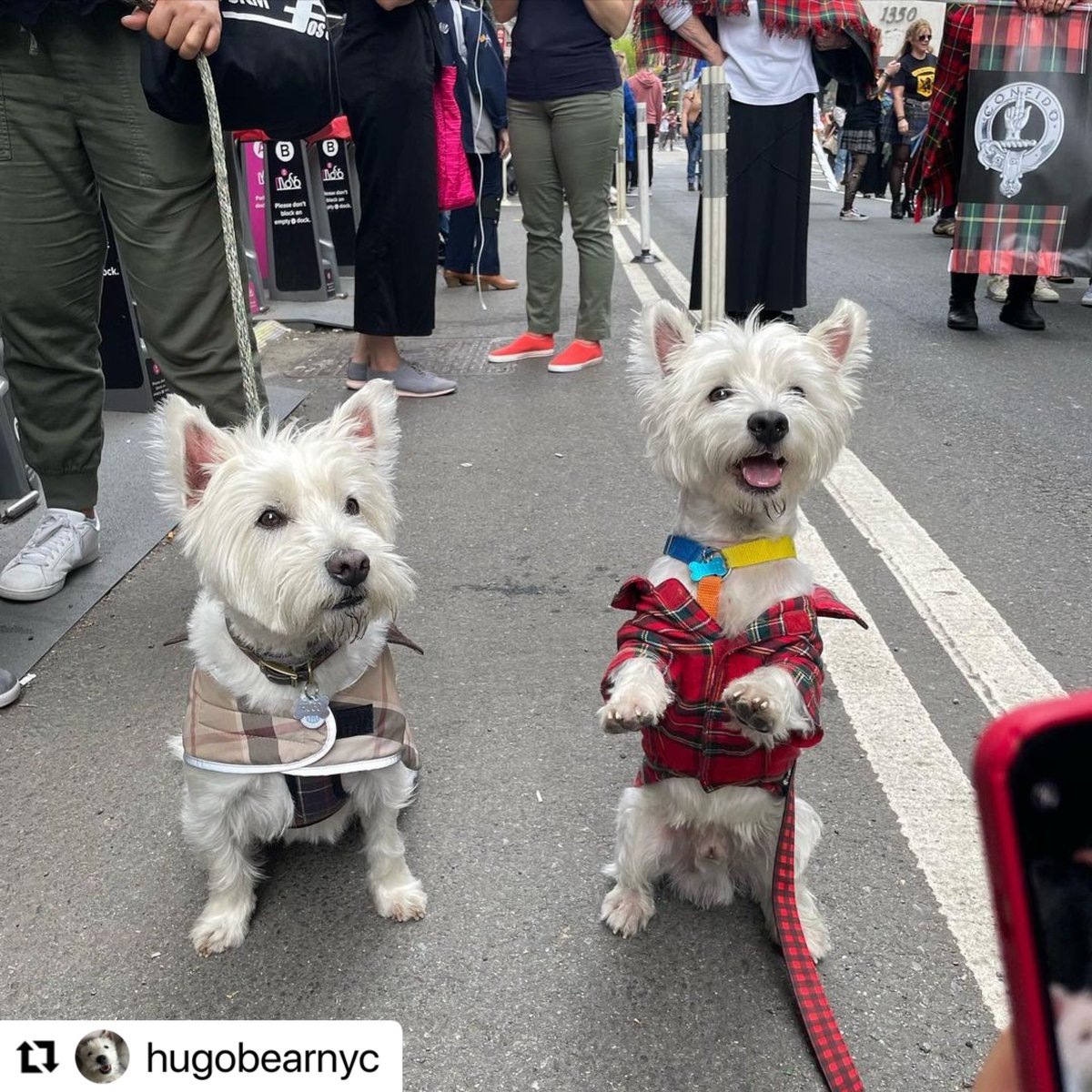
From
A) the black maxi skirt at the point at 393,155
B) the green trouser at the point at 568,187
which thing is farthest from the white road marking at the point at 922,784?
the green trouser at the point at 568,187

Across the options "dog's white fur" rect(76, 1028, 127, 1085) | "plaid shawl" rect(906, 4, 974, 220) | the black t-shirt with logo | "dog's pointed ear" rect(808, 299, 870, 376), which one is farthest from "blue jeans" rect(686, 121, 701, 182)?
"dog's white fur" rect(76, 1028, 127, 1085)

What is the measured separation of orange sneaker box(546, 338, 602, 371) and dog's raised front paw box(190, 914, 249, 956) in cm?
488

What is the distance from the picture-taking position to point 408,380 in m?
6.02

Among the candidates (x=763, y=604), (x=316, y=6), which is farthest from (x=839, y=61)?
(x=763, y=604)

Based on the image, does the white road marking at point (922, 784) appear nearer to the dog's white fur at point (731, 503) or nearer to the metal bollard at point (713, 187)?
the dog's white fur at point (731, 503)

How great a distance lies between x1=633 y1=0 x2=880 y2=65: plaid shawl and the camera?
19.0 feet

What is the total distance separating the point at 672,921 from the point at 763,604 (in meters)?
0.76

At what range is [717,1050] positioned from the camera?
5.78 feet

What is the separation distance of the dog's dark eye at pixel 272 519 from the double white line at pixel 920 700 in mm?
1622

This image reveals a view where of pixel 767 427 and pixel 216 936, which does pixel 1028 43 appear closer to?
pixel 767 427

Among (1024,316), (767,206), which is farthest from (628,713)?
(1024,316)

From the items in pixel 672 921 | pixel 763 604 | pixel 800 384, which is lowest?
pixel 672 921

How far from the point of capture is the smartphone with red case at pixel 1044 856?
0.52 meters

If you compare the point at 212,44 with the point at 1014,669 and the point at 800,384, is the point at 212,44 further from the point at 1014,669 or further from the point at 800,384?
the point at 1014,669
